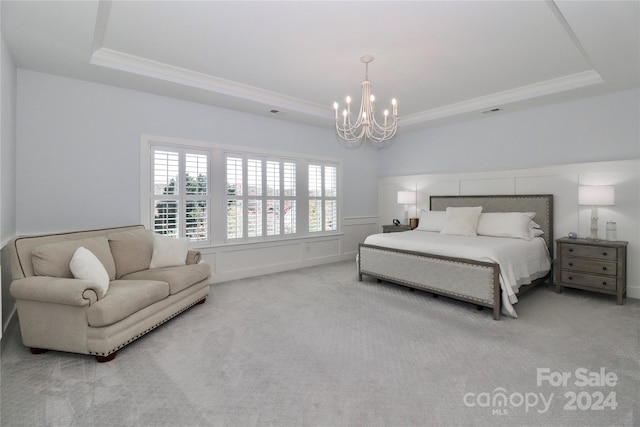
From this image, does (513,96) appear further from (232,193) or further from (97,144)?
(97,144)

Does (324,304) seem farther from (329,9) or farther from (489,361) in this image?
(329,9)

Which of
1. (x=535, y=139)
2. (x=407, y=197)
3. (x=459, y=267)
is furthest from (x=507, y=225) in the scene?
(x=407, y=197)

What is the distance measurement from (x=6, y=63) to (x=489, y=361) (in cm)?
474

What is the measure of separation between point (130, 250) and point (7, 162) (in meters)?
1.28

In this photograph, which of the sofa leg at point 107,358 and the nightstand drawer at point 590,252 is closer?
the sofa leg at point 107,358

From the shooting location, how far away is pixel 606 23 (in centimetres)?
244

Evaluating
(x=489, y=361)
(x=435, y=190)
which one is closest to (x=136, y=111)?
(x=489, y=361)

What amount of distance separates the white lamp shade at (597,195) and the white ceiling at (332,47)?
4.03ft

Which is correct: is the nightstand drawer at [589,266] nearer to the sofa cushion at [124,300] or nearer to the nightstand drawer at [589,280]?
the nightstand drawer at [589,280]

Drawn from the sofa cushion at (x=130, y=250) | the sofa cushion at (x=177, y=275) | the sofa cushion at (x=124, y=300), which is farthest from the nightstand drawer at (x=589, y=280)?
the sofa cushion at (x=130, y=250)

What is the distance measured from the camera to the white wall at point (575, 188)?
3.83 metres

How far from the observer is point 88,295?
2314 millimetres

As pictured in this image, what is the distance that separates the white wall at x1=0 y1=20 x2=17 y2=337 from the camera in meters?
2.61

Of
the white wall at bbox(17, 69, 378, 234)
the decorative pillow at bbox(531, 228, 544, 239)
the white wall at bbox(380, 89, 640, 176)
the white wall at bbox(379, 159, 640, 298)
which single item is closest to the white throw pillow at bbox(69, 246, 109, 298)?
the white wall at bbox(17, 69, 378, 234)
